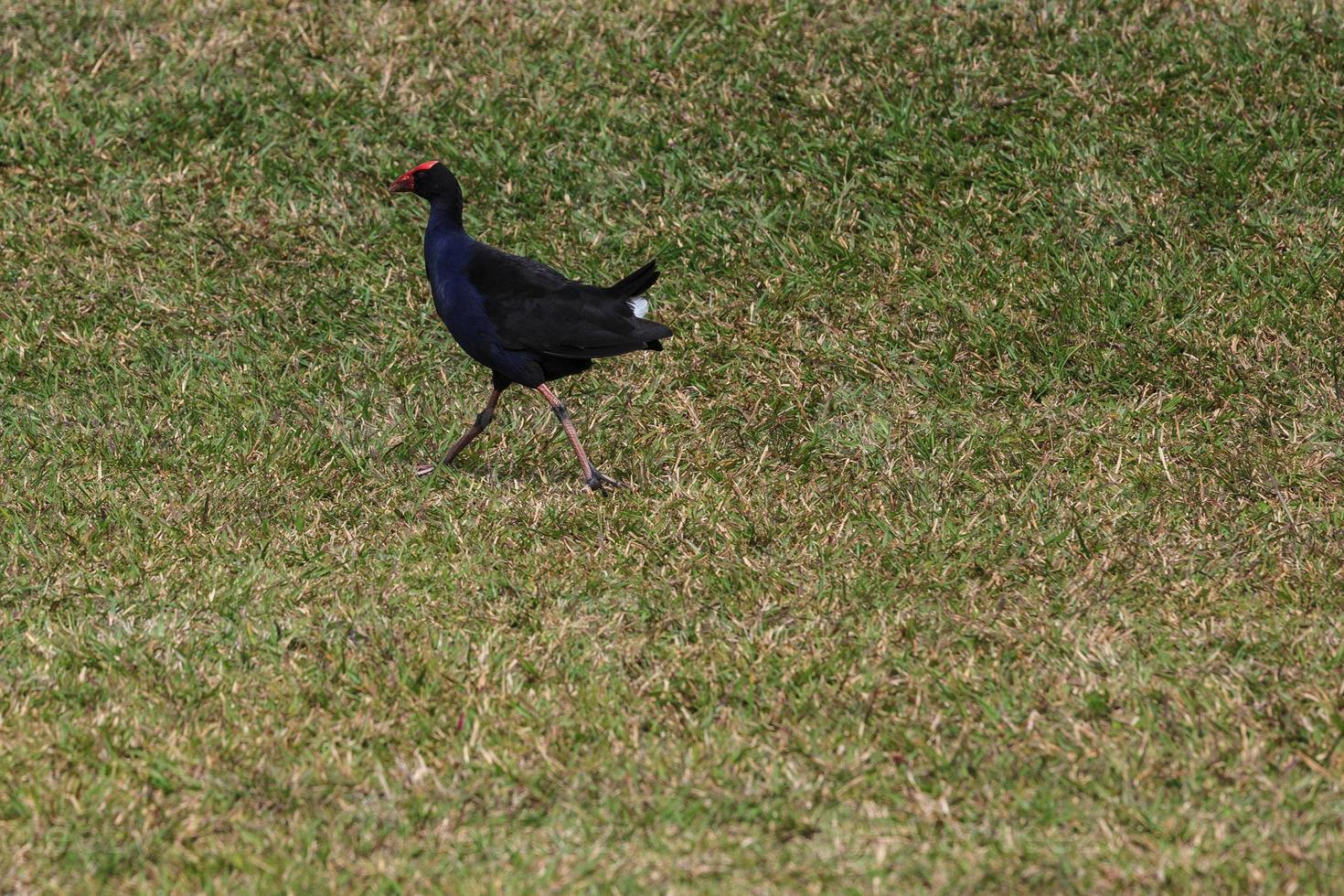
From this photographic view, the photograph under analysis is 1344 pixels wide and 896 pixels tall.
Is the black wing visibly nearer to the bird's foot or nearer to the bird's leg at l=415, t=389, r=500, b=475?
the bird's leg at l=415, t=389, r=500, b=475

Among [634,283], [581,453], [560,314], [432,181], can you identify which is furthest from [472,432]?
[432,181]

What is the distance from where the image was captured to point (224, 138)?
842 centimetres

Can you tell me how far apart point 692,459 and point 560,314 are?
0.74m

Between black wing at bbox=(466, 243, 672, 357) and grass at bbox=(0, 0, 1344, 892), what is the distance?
514 millimetres

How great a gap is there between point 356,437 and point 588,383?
3.45 ft

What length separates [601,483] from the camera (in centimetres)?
583

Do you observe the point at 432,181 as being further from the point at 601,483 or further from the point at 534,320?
the point at 601,483

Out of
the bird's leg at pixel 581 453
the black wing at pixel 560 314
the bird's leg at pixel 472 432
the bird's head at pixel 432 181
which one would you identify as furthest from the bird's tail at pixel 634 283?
the bird's head at pixel 432 181

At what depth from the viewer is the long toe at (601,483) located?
19.0 ft

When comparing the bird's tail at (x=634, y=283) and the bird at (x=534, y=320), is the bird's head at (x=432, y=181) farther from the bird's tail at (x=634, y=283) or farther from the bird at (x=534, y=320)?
the bird's tail at (x=634, y=283)

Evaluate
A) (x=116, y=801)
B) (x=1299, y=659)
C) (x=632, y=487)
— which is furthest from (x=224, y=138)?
(x=1299, y=659)

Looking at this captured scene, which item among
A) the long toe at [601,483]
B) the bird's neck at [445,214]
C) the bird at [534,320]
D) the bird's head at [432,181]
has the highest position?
the bird's head at [432,181]

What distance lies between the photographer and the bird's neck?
611cm

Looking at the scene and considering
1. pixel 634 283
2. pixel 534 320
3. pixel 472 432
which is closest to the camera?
pixel 534 320
